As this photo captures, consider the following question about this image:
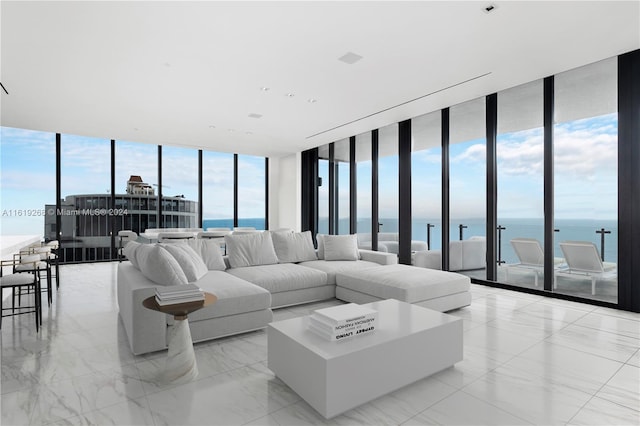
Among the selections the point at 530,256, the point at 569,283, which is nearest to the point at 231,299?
the point at 530,256

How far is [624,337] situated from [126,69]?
6.18 m

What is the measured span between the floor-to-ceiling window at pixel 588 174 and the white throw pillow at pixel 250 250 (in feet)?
13.0

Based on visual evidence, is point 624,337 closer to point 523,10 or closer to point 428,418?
point 428,418

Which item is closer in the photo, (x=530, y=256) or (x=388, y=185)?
(x=530, y=256)

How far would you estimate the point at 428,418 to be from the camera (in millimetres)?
1901

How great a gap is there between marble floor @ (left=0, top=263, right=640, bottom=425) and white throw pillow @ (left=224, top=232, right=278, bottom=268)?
143 centimetres

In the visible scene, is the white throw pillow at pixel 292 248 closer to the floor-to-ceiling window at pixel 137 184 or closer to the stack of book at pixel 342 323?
the stack of book at pixel 342 323

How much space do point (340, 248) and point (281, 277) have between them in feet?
4.67

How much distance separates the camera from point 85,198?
841cm

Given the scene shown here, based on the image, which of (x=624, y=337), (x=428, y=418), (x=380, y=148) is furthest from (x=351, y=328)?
(x=380, y=148)

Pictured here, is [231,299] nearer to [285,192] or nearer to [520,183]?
[520,183]

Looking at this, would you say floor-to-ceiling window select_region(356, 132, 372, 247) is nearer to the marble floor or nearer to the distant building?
the marble floor

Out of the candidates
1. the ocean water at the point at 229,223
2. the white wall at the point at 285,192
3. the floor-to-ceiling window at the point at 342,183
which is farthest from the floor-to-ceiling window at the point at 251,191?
the floor-to-ceiling window at the point at 342,183

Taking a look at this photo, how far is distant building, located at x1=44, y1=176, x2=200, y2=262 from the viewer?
8.18 metres
